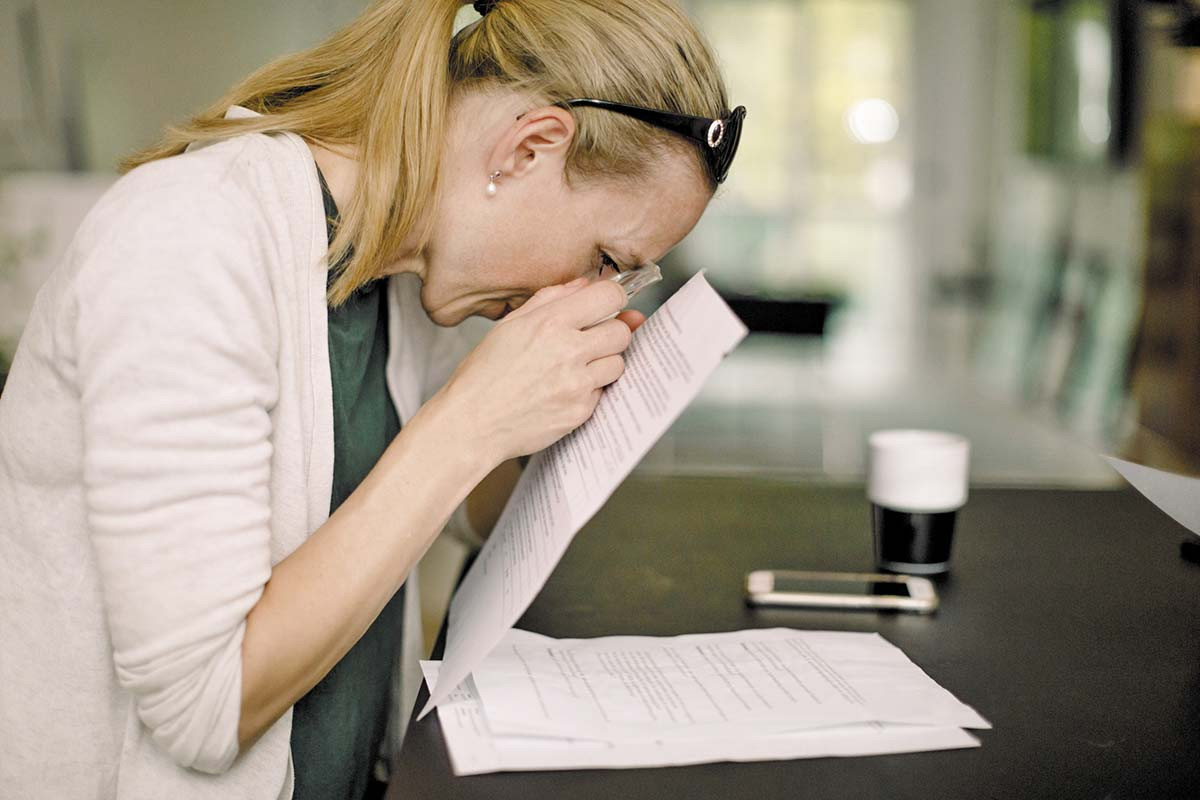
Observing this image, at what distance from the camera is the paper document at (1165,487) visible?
98 centimetres

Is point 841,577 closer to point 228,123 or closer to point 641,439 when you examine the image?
point 641,439

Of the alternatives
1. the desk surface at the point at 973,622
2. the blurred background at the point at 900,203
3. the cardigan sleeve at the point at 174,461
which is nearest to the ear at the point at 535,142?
the cardigan sleeve at the point at 174,461

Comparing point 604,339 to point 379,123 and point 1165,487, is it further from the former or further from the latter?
point 1165,487

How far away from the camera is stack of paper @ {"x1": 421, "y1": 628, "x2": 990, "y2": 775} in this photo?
72 cm

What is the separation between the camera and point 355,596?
0.81m

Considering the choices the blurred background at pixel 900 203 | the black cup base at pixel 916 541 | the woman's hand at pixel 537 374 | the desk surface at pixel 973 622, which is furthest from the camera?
the blurred background at pixel 900 203

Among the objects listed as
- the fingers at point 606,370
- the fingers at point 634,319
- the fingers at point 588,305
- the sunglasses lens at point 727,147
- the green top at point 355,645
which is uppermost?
the sunglasses lens at point 727,147

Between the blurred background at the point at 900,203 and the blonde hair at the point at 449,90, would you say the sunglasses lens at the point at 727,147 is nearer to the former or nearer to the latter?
the blonde hair at the point at 449,90

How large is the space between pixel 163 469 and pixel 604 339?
35 cm

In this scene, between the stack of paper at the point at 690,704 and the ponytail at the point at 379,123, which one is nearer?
the stack of paper at the point at 690,704

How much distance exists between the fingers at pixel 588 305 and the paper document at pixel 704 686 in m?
0.25

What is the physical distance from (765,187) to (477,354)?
5.44 m

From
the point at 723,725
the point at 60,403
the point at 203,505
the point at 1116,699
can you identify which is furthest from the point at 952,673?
the point at 60,403

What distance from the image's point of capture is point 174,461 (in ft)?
2.41
